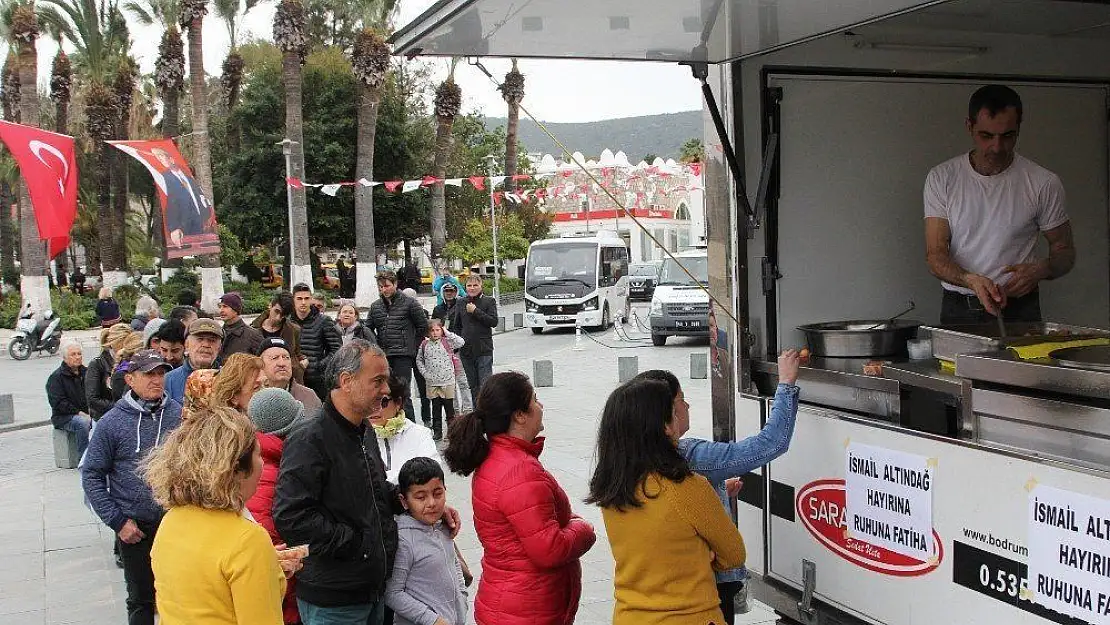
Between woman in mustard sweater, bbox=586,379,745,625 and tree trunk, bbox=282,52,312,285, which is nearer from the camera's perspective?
woman in mustard sweater, bbox=586,379,745,625

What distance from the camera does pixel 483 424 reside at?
3924mm

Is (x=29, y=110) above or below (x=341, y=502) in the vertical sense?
above

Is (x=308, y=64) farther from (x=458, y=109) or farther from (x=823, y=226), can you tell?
(x=823, y=226)

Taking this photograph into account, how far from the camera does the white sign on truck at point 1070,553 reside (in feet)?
9.74

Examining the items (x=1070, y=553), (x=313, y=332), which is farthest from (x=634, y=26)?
(x=313, y=332)

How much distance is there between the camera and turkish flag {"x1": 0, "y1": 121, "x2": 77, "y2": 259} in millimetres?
14398

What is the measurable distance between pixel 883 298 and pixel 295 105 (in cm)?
3034

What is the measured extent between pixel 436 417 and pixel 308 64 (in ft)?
113

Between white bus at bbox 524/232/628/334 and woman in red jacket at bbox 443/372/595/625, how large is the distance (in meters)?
23.7

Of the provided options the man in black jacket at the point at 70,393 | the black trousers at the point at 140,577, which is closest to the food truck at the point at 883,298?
the black trousers at the point at 140,577

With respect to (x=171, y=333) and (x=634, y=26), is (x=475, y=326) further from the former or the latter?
(x=634, y=26)

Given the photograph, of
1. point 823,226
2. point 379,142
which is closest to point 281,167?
point 379,142

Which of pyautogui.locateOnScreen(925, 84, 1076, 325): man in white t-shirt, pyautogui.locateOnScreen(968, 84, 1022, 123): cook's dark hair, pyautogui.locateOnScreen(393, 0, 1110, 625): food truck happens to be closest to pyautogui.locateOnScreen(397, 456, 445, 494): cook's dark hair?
pyautogui.locateOnScreen(393, 0, 1110, 625): food truck

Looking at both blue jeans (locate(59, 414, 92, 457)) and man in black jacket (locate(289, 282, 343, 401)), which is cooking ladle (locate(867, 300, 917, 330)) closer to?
man in black jacket (locate(289, 282, 343, 401))
